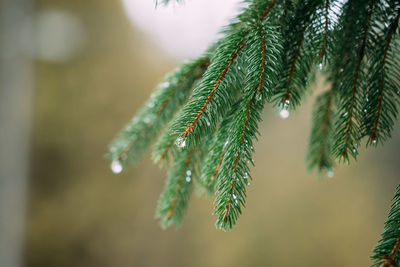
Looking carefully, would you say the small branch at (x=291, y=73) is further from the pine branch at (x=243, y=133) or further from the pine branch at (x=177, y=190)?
the pine branch at (x=177, y=190)

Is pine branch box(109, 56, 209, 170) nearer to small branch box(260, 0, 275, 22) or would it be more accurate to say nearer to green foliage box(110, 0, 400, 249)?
green foliage box(110, 0, 400, 249)

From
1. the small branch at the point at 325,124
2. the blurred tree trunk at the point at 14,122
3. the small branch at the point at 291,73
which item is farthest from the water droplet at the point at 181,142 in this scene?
the blurred tree trunk at the point at 14,122

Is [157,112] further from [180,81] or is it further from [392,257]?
[392,257]

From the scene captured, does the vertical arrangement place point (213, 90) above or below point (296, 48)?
below

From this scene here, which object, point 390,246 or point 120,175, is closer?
point 390,246

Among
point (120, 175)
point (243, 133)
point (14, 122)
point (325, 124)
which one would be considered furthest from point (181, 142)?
point (14, 122)

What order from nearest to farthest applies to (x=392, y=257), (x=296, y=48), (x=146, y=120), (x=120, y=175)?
→ (x=392, y=257) → (x=296, y=48) → (x=146, y=120) → (x=120, y=175)

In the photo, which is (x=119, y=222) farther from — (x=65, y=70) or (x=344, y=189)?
(x=344, y=189)
